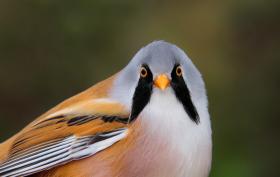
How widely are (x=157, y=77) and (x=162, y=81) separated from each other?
2.0 inches

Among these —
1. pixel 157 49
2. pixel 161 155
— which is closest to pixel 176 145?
pixel 161 155

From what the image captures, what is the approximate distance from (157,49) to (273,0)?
5.08m

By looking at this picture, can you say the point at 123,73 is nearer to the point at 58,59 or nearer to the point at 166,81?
the point at 166,81

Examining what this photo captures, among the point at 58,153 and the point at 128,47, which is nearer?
the point at 58,153

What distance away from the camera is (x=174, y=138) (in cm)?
712

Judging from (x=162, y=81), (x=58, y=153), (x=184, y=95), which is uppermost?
(x=162, y=81)

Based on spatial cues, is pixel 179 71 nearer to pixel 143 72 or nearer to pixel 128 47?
pixel 143 72

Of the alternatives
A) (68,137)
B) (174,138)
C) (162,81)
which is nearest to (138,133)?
(174,138)

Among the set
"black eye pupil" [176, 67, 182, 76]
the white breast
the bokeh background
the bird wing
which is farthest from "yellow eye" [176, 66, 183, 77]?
the bokeh background

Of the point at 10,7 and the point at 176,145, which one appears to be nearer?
the point at 176,145

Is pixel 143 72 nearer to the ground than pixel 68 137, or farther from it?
farther from it

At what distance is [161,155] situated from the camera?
7090 mm

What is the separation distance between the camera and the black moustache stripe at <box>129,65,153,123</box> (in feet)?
23.5

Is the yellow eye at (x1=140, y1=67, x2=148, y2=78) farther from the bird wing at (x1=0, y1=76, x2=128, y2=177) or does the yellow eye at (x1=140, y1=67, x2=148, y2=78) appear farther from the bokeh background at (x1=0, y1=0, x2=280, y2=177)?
the bokeh background at (x1=0, y1=0, x2=280, y2=177)
